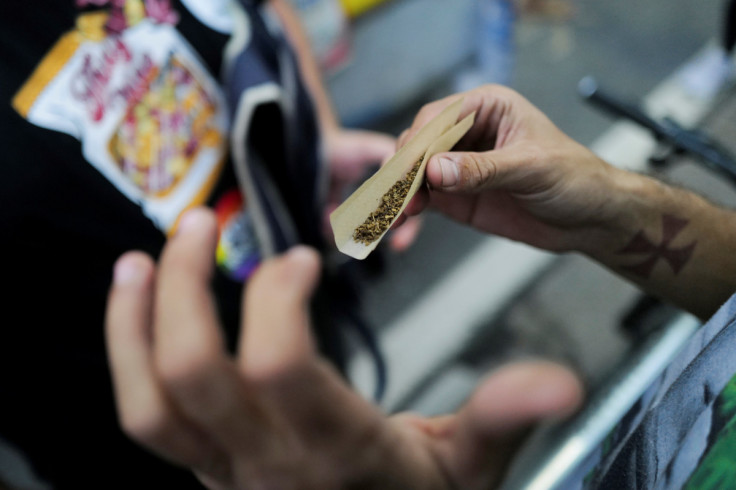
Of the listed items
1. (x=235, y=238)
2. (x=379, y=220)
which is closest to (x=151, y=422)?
(x=379, y=220)

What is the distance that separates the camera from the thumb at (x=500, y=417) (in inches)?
14.9

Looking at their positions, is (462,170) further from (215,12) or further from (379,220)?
(215,12)

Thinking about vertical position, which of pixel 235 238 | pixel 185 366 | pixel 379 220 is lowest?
pixel 235 238

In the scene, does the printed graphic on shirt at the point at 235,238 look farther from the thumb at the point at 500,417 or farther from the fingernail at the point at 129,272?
the thumb at the point at 500,417

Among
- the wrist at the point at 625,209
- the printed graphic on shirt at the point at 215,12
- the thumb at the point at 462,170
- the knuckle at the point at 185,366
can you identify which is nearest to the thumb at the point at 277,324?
the knuckle at the point at 185,366

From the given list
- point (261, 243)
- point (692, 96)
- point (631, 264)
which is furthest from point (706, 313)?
point (692, 96)

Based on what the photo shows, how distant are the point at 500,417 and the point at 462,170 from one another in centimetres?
22

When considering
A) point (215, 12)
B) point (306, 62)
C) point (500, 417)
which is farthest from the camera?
point (306, 62)

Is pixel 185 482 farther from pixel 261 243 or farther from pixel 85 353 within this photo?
pixel 261 243

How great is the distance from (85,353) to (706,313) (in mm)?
618

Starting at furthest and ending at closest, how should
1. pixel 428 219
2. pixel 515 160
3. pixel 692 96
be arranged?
1. pixel 428 219
2. pixel 692 96
3. pixel 515 160

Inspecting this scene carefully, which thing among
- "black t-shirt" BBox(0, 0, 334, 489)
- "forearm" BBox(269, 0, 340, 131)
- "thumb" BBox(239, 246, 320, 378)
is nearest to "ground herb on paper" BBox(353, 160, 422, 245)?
"thumb" BBox(239, 246, 320, 378)

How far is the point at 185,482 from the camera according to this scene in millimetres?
559

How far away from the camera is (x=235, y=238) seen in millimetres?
645
